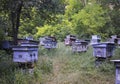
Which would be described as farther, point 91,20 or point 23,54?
point 91,20

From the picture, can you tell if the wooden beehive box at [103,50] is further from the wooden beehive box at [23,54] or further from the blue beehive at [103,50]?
the wooden beehive box at [23,54]

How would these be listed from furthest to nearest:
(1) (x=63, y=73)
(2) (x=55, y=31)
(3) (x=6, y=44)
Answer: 1. (2) (x=55, y=31)
2. (3) (x=6, y=44)
3. (1) (x=63, y=73)

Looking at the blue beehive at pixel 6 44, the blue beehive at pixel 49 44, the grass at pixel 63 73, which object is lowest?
the grass at pixel 63 73

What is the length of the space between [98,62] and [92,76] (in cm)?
112

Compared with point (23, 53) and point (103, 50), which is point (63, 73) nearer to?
point (103, 50)

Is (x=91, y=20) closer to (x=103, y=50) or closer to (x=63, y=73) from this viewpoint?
(x=103, y=50)

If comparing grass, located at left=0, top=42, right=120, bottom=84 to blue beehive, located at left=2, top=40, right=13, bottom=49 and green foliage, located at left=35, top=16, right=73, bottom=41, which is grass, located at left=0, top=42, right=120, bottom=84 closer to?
blue beehive, located at left=2, top=40, right=13, bottom=49

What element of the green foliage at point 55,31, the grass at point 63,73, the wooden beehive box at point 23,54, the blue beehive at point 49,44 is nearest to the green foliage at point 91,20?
the blue beehive at point 49,44

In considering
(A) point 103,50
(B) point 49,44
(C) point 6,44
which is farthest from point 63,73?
(B) point 49,44

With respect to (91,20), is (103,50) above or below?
below

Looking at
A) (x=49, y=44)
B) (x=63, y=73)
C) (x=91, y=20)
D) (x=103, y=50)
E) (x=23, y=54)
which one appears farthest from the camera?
(x=91, y=20)

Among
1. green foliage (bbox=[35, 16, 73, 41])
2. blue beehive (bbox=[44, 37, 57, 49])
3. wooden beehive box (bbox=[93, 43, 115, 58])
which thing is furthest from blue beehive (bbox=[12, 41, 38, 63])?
green foliage (bbox=[35, 16, 73, 41])

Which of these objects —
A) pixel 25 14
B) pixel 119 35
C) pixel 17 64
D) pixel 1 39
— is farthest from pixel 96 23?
pixel 17 64

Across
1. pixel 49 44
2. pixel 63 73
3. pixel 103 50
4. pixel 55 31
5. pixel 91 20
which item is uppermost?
pixel 91 20
